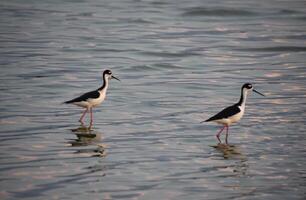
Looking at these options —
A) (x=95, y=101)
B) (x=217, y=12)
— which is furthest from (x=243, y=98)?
(x=217, y=12)

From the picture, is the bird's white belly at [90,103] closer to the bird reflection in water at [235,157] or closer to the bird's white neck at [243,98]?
the bird's white neck at [243,98]

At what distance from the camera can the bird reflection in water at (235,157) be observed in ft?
52.9

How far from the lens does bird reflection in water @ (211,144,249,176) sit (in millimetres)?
16109

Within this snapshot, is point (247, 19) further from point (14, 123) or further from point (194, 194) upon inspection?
point (194, 194)

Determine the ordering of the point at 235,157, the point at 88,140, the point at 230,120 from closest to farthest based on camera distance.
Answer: the point at 235,157
the point at 88,140
the point at 230,120

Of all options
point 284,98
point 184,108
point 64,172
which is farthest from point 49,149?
point 284,98

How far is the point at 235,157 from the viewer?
677 inches

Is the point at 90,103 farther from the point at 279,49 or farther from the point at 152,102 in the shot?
the point at 279,49

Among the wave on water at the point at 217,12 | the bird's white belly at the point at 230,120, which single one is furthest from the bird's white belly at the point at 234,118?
the wave on water at the point at 217,12

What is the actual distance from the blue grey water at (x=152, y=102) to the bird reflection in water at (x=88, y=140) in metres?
0.03

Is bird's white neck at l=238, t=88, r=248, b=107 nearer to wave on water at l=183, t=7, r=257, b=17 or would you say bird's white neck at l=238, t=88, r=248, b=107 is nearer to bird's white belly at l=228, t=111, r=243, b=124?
bird's white belly at l=228, t=111, r=243, b=124

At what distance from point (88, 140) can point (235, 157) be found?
3.70m

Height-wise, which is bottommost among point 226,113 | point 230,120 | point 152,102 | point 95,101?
point 230,120

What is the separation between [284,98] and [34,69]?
9953 mm
